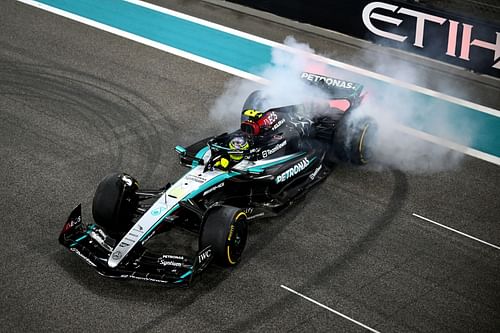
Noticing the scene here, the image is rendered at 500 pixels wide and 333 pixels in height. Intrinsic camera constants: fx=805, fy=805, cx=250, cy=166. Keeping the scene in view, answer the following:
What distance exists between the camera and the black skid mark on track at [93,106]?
11.8 metres

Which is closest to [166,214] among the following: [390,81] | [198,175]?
[198,175]

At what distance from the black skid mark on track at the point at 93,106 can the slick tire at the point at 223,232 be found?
2399 millimetres

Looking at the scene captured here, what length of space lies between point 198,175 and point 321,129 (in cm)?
226

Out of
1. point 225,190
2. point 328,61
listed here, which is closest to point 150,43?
point 328,61

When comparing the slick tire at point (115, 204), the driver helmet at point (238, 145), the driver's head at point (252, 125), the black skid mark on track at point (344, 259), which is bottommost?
the black skid mark on track at point (344, 259)

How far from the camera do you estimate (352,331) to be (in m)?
8.28

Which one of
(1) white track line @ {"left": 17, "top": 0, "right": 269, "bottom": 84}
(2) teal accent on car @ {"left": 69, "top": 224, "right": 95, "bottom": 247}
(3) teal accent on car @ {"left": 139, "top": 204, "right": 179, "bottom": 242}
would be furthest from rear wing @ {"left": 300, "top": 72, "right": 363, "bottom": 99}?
(2) teal accent on car @ {"left": 69, "top": 224, "right": 95, "bottom": 247}

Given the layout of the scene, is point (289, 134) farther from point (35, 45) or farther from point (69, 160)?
point (35, 45)

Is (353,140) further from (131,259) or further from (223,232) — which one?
(131,259)

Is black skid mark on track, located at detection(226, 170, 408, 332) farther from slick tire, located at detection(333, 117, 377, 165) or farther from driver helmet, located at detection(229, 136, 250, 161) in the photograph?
driver helmet, located at detection(229, 136, 250, 161)

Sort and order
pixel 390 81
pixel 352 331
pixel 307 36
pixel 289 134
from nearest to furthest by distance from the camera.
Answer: pixel 352 331, pixel 289 134, pixel 390 81, pixel 307 36

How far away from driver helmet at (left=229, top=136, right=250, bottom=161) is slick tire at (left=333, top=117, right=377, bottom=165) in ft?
4.86

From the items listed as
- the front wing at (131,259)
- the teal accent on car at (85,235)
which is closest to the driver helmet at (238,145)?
the front wing at (131,259)

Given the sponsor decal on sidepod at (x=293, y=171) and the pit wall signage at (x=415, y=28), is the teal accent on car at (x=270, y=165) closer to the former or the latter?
the sponsor decal on sidepod at (x=293, y=171)
